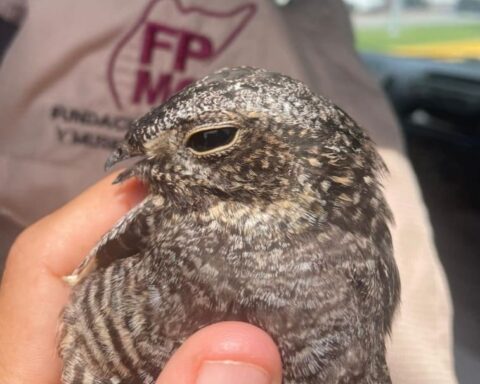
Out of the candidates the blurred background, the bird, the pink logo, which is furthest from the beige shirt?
the bird

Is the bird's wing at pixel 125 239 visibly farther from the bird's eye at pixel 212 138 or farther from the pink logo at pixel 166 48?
the pink logo at pixel 166 48

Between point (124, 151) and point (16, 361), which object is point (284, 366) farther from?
point (16, 361)

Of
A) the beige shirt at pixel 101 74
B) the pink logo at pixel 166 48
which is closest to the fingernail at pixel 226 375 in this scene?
the beige shirt at pixel 101 74

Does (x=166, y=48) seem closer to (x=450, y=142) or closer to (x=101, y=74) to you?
(x=101, y=74)

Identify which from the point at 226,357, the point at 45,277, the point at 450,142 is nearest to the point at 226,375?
the point at 226,357

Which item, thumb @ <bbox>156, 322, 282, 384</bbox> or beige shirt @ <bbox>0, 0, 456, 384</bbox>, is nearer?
thumb @ <bbox>156, 322, 282, 384</bbox>

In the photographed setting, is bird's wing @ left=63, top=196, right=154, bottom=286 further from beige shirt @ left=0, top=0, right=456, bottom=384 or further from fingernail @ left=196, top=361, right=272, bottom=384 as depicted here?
beige shirt @ left=0, top=0, right=456, bottom=384
